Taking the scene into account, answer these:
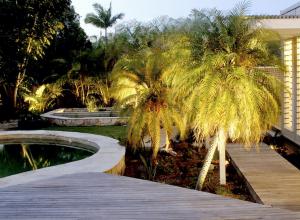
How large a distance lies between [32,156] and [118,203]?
7091 millimetres

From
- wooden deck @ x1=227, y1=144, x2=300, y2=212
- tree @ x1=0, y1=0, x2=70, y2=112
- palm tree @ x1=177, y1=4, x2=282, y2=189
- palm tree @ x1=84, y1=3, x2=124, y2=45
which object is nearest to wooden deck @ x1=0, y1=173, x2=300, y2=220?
wooden deck @ x1=227, y1=144, x2=300, y2=212

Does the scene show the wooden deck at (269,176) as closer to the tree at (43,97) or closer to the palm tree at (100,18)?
the tree at (43,97)

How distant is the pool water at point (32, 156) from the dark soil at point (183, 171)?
76.0 inches

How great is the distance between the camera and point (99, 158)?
29.1 feet

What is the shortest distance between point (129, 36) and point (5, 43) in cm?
680

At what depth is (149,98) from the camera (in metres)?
9.85

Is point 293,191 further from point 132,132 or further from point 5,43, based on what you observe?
point 5,43

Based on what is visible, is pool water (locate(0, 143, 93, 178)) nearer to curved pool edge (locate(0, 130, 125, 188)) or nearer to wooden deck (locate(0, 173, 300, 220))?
curved pool edge (locate(0, 130, 125, 188))

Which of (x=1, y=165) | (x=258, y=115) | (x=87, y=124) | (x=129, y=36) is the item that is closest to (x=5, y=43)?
(x=87, y=124)

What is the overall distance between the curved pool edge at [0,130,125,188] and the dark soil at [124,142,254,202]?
45cm

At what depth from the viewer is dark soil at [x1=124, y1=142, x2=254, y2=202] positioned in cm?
784

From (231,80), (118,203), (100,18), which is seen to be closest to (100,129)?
(231,80)

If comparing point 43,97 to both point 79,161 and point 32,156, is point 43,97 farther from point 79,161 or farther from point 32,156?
point 79,161

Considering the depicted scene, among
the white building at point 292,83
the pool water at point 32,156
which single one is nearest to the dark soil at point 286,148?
the white building at point 292,83
